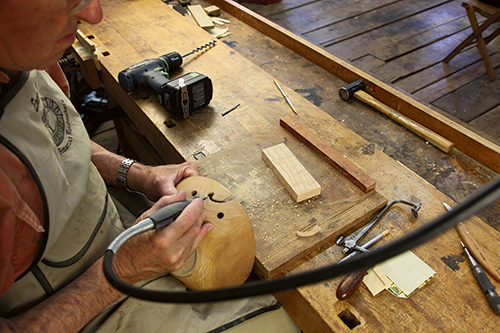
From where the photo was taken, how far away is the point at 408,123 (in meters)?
1.34

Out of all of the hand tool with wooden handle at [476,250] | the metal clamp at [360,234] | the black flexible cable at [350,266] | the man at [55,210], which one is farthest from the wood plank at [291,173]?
the black flexible cable at [350,266]

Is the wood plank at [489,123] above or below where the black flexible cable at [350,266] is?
below

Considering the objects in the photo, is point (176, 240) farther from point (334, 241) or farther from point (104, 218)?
point (334, 241)

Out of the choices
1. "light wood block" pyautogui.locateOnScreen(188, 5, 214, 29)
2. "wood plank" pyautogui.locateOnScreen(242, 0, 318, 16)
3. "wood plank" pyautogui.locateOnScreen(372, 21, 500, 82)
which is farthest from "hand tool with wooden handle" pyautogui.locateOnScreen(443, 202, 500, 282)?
"wood plank" pyautogui.locateOnScreen(242, 0, 318, 16)

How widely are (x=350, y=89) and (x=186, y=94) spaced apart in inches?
28.6

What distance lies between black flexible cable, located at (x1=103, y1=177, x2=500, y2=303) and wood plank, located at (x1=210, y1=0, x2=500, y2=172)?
95cm

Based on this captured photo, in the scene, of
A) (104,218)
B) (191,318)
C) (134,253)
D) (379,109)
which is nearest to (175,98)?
(104,218)

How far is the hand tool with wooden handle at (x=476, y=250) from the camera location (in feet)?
2.68

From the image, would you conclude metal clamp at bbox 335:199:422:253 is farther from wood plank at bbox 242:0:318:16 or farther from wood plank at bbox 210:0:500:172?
wood plank at bbox 242:0:318:16

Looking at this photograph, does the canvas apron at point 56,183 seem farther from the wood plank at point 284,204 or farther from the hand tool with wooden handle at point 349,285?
the hand tool with wooden handle at point 349,285

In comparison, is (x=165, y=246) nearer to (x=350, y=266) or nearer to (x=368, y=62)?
(x=350, y=266)

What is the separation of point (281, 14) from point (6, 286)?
332cm

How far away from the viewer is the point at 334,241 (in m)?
0.91

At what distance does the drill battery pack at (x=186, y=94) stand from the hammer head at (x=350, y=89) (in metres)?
0.59
